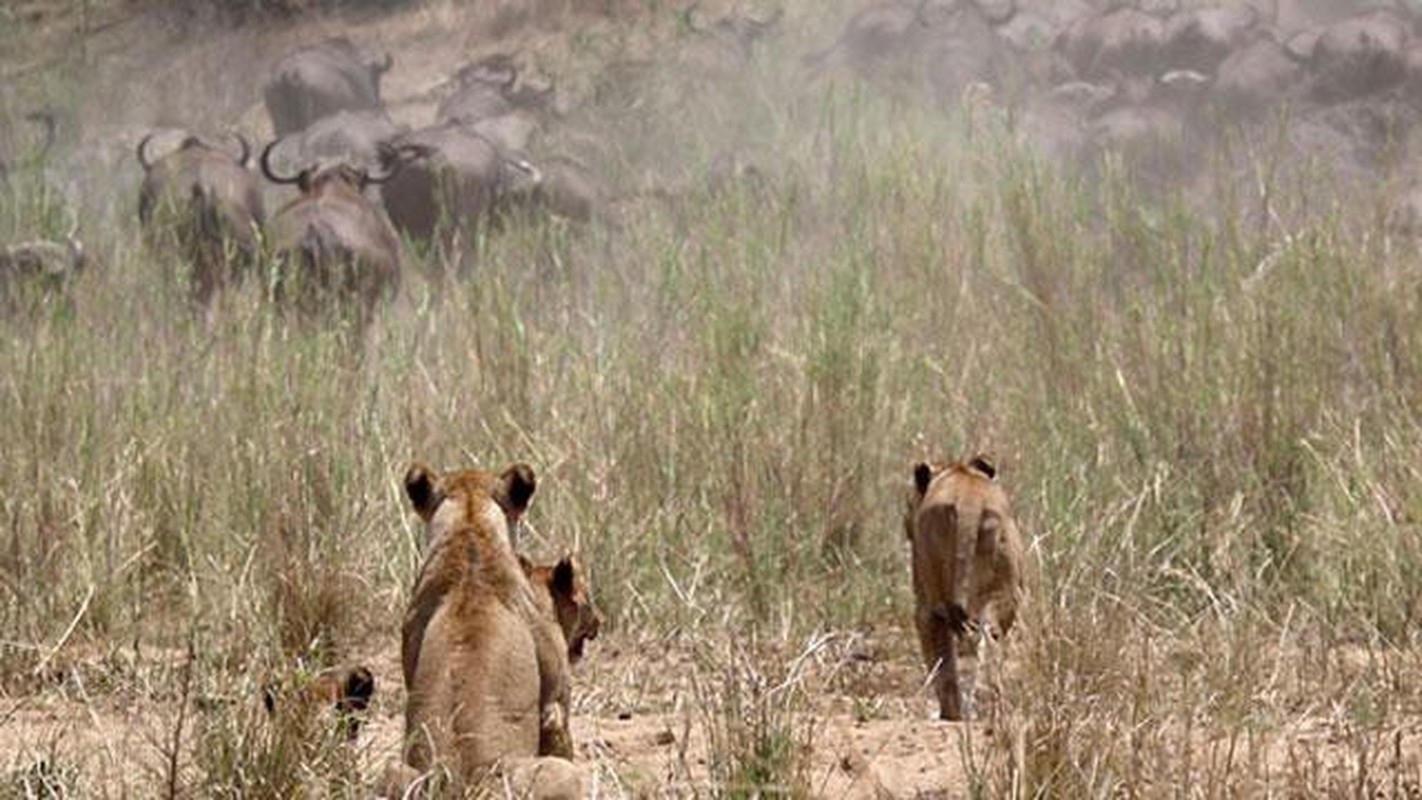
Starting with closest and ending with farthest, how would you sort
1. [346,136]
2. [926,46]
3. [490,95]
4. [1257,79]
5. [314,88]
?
1. [1257,79]
2. [346,136]
3. [926,46]
4. [490,95]
5. [314,88]

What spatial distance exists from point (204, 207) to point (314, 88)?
35.1 feet

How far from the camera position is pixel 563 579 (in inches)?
252

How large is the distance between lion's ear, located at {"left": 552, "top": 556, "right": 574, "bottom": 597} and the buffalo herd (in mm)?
4183

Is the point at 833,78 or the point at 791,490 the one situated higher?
the point at 833,78

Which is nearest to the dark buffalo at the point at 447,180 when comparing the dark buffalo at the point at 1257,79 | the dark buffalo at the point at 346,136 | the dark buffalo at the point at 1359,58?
the dark buffalo at the point at 346,136

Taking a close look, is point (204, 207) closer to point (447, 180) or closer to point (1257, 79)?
point (447, 180)

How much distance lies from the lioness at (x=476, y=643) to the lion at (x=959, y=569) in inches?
52.9

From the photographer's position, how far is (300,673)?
5.47 meters

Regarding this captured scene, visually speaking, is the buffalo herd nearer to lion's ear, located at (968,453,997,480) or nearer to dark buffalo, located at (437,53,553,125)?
dark buffalo, located at (437,53,553,125)

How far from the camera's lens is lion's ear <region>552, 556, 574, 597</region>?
6395 mm

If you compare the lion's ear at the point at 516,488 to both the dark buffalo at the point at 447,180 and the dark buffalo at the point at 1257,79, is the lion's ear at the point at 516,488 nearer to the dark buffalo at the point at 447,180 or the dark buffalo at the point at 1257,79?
the dark buffalo at the point at 447,180

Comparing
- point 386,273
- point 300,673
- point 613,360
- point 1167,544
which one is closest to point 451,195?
point 386,273

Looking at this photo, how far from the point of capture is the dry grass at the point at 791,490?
5770mm

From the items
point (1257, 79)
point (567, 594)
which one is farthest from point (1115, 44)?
point (567, 594)
